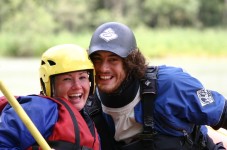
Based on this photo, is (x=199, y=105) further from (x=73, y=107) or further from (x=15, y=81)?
(x=15, y=81)

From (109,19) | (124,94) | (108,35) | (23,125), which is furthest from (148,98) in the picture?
(109,19)

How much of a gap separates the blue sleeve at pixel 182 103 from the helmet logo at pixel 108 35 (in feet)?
1.17

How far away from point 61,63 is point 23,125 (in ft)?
1.44

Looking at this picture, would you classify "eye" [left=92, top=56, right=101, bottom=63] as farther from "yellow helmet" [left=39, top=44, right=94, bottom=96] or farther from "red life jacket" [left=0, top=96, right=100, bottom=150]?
"red life jacket" [left=0, top=96, right=100, bottom=150]

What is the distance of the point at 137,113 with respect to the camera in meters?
2.75

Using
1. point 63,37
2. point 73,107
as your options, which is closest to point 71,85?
point 73,107

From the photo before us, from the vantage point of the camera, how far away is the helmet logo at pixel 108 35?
268 centimetres

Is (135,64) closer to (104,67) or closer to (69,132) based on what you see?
(104,67)

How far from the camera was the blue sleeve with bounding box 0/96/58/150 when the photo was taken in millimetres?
2021

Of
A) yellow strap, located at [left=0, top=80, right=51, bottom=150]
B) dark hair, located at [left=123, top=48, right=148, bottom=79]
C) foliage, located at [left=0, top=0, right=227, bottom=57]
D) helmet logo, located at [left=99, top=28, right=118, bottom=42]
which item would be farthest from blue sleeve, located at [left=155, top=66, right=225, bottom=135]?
foliage, located at [left=0, top=0, right=227, bottom=57]

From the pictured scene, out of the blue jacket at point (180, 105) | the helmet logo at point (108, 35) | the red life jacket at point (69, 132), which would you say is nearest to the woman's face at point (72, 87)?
the red life jacket at point (69, 132)

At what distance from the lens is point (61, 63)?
7.70 ft

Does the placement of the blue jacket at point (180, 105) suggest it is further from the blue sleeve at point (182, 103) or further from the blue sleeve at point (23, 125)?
the blue sleeve at point (23, 125)

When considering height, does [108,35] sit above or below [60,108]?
above
